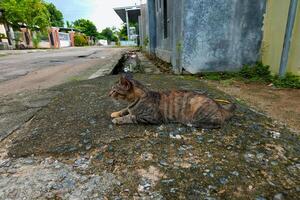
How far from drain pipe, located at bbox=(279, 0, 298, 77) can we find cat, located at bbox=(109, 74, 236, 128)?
2.33 metres

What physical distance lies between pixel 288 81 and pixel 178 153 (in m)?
3.14

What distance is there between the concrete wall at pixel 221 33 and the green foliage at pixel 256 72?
0.49ft

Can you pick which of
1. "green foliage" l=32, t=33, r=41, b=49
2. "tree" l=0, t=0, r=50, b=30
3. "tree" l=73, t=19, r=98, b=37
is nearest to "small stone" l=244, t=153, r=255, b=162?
"tree" l=0, t=0, r=50, b=30

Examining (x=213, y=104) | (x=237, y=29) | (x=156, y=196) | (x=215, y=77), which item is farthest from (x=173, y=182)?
(x=237, y=29)

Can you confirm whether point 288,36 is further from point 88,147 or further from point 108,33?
point 108,33

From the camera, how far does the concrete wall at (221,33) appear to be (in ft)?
14.5

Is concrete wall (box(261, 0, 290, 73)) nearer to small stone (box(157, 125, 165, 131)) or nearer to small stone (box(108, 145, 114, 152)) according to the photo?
small stone (box(157, 125, 165, 131))

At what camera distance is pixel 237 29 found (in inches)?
179

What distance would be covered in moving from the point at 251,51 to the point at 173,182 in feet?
13.7

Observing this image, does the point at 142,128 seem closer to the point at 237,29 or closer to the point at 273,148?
the point at 273,148

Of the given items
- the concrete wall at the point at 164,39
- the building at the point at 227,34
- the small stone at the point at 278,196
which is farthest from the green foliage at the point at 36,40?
the small stone at the point at 278,196

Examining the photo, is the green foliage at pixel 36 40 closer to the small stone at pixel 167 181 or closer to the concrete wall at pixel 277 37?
the concrete wall at pixel 277 37

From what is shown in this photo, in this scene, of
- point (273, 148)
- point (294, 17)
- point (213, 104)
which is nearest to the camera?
point (273, 148)

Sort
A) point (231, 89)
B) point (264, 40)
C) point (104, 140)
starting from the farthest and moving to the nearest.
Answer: point (264, 40), point (231, 89), point (104, 140)
